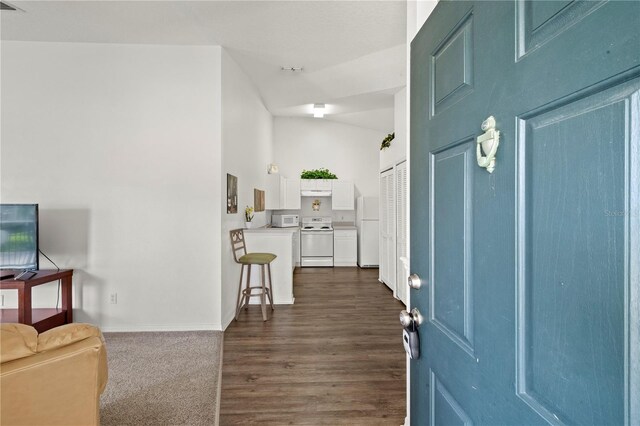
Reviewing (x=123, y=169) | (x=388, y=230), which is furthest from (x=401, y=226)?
(x=123, y=169)

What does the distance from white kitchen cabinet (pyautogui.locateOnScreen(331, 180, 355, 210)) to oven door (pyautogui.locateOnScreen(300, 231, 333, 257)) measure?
2.22ft

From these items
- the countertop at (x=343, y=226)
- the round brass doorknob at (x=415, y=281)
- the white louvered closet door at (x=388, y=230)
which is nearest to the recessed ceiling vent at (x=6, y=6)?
the round brass doorknob at (x=415, y=281)

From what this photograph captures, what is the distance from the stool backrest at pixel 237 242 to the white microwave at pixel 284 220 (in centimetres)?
263

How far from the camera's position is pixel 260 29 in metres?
2.99

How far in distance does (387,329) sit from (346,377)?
107 centimetres

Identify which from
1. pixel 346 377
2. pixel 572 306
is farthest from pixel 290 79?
pixel 572 306

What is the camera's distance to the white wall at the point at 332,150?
23.0 feet

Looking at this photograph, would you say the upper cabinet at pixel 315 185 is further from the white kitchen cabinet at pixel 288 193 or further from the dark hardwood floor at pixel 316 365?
the dark hardwood floor at pixel 316 365

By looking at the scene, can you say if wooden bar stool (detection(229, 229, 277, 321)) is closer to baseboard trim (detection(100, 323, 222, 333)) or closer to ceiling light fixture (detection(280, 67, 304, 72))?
baseboard trim (detection(100, 323, 222, 333))

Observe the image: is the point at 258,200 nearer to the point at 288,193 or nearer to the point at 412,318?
the point at 288,193

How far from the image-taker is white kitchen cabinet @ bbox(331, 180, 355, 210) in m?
6.86

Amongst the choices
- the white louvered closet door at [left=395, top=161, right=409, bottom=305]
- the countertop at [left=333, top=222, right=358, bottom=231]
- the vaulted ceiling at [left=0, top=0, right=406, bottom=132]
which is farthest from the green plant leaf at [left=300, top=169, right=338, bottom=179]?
the vaulted ceiling at [left=0, top=0, right=406, bottom=132]

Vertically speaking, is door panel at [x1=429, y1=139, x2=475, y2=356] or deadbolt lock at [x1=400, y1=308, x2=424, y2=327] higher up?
door panel at [x1=429, y1=139, x2=475, y2=356]

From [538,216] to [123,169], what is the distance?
3.70 m
